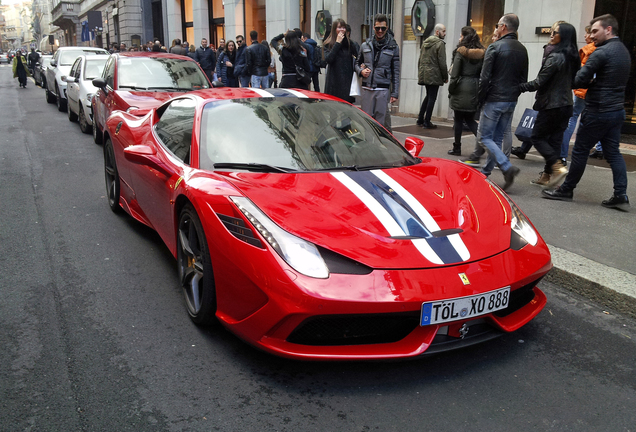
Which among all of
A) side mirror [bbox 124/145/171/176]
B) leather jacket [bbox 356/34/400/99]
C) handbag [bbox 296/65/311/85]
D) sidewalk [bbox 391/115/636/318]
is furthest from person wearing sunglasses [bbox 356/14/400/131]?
side mirror [bbox 124/145/171/176]

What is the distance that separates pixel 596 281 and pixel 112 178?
435 centimetres

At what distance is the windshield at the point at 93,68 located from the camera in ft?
37.5

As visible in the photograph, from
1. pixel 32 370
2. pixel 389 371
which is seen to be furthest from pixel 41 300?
pixel 389 371

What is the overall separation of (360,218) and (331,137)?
3.50ft

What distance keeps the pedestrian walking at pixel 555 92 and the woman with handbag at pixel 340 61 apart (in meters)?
3.15

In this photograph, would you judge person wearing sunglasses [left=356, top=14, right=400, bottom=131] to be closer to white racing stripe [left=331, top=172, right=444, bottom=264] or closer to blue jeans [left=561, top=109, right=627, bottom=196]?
blue jeans [left=561, top=109, right=627, bottom=196]

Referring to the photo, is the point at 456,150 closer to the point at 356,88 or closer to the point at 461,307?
the point at 356,88

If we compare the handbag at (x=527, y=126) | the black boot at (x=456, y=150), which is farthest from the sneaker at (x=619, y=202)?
the black boot at (x=456, y=150)

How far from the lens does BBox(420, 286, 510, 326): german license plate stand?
2.60 metres

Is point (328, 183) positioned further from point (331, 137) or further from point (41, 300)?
point (41, 300)

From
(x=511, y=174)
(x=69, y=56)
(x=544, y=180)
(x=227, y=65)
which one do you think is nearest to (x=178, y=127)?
(x=511, y=174)

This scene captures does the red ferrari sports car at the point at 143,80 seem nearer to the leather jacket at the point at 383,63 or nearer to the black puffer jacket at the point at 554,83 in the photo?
the leather jacket at the point at 383,63

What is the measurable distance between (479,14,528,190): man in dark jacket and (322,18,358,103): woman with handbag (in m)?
2.75

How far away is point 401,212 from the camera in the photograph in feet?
10.0
